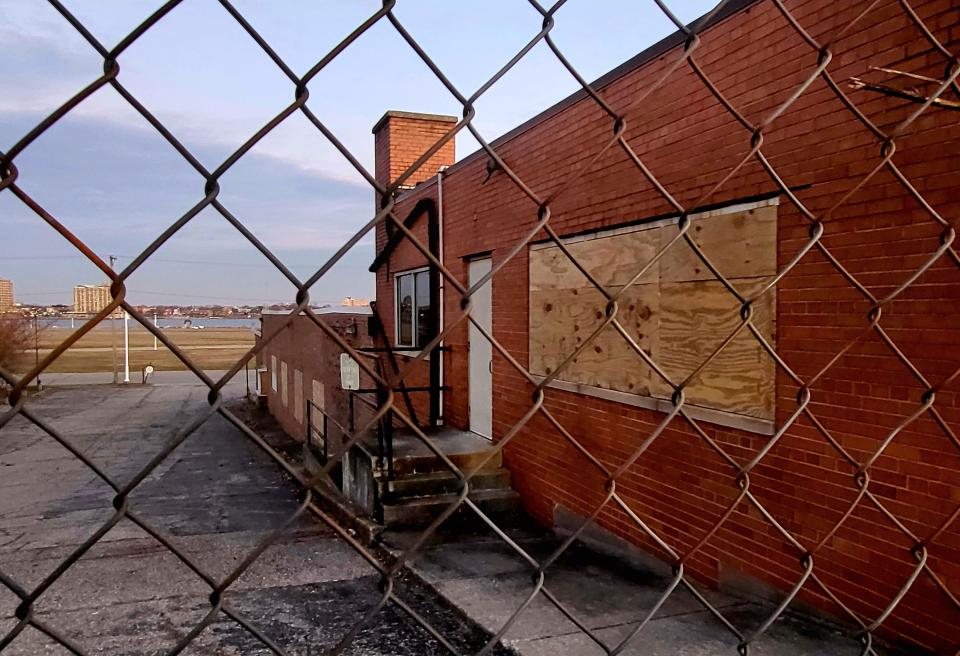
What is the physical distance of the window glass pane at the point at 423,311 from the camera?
10055 millimetres

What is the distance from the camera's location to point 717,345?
4.61 metres

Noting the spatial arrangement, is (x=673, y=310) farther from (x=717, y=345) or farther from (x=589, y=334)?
(x=589, y=334)

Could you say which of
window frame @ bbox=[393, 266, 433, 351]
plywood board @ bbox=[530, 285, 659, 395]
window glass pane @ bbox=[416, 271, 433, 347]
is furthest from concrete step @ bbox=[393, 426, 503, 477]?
window glass pane @ bbox=[416, 271, 433, 347]

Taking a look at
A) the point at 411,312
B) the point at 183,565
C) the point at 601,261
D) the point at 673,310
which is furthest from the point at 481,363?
the point at 183,565

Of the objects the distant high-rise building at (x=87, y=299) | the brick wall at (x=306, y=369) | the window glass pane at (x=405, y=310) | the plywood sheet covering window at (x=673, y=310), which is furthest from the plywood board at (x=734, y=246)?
the window glass pane at (x=405, y=310)

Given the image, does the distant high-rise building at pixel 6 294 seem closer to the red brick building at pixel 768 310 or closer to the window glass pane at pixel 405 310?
the red brick building at pixel 768 310

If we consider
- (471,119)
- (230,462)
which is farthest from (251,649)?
(230,462)

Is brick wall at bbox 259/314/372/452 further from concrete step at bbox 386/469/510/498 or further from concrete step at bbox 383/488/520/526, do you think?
concrete step at bbox 383/488/520/526

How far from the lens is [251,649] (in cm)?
481

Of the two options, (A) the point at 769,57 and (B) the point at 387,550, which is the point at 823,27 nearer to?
(A) the point at 769,57

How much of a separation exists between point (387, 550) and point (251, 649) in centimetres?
172

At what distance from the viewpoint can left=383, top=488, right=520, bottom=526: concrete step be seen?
22.5 ft

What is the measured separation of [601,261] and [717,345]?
63.8 inches

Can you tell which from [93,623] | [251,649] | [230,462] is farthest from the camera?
[230,462]
